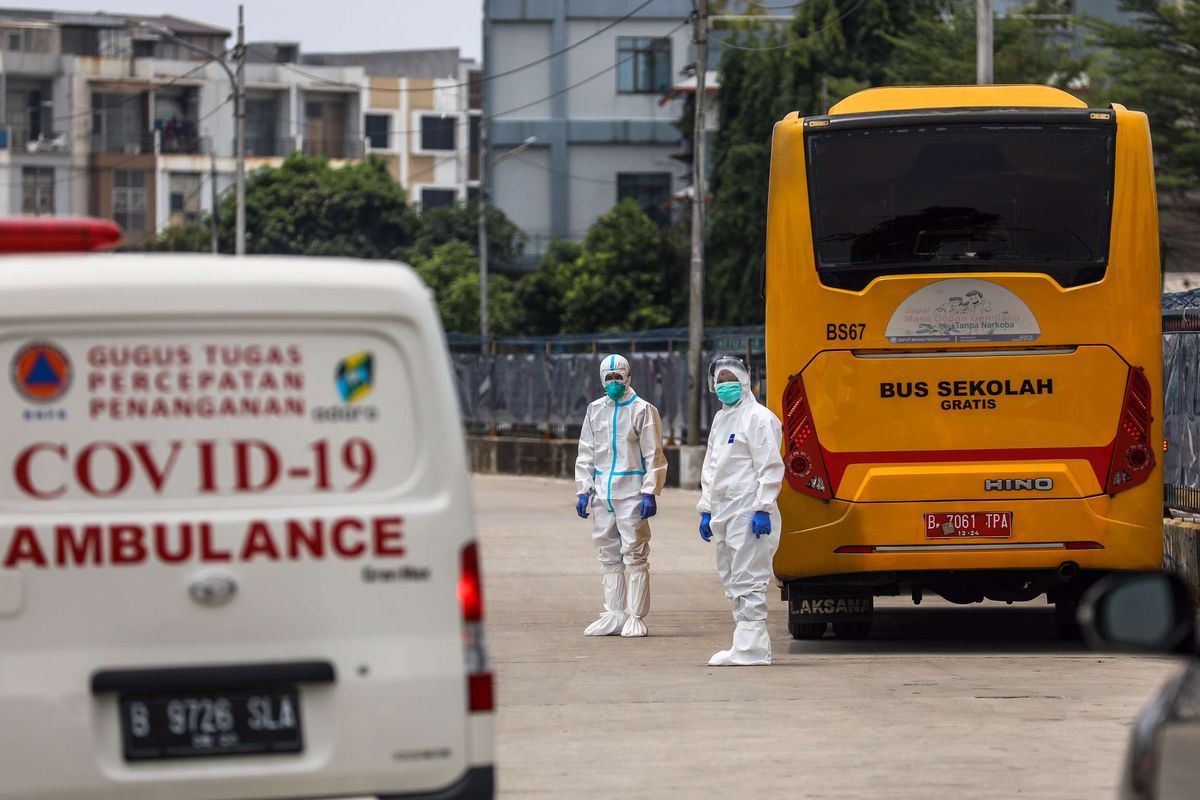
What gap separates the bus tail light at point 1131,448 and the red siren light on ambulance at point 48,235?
7.03m

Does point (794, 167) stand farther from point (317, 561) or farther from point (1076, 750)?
point (317, 561)

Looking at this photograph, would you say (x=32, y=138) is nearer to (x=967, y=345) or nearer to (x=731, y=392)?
(x=731, y=392)

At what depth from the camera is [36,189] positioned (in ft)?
260

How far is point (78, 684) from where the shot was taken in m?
5.74

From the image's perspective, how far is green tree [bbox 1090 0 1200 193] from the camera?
29.8 metres

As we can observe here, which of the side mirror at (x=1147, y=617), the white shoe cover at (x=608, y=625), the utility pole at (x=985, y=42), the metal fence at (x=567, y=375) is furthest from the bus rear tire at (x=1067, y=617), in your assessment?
the utility pole at (x=985, y=42)

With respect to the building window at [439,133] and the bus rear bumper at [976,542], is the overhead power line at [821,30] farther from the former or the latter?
the building window at [439,133]

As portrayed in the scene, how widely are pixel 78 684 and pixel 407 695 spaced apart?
2.85 feet

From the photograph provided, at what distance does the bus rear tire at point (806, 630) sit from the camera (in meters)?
13.1

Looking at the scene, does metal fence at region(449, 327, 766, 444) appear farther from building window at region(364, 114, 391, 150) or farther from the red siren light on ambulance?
building window at region(364, 114, 391, 150)

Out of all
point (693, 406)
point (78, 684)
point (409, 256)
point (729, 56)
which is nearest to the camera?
point (78, 684)

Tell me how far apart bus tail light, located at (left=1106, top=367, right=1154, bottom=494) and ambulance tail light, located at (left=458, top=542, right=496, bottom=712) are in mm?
6736

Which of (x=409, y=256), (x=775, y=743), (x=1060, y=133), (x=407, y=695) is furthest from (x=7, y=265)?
(x=409, y=256)

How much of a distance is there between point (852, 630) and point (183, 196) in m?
72.0
